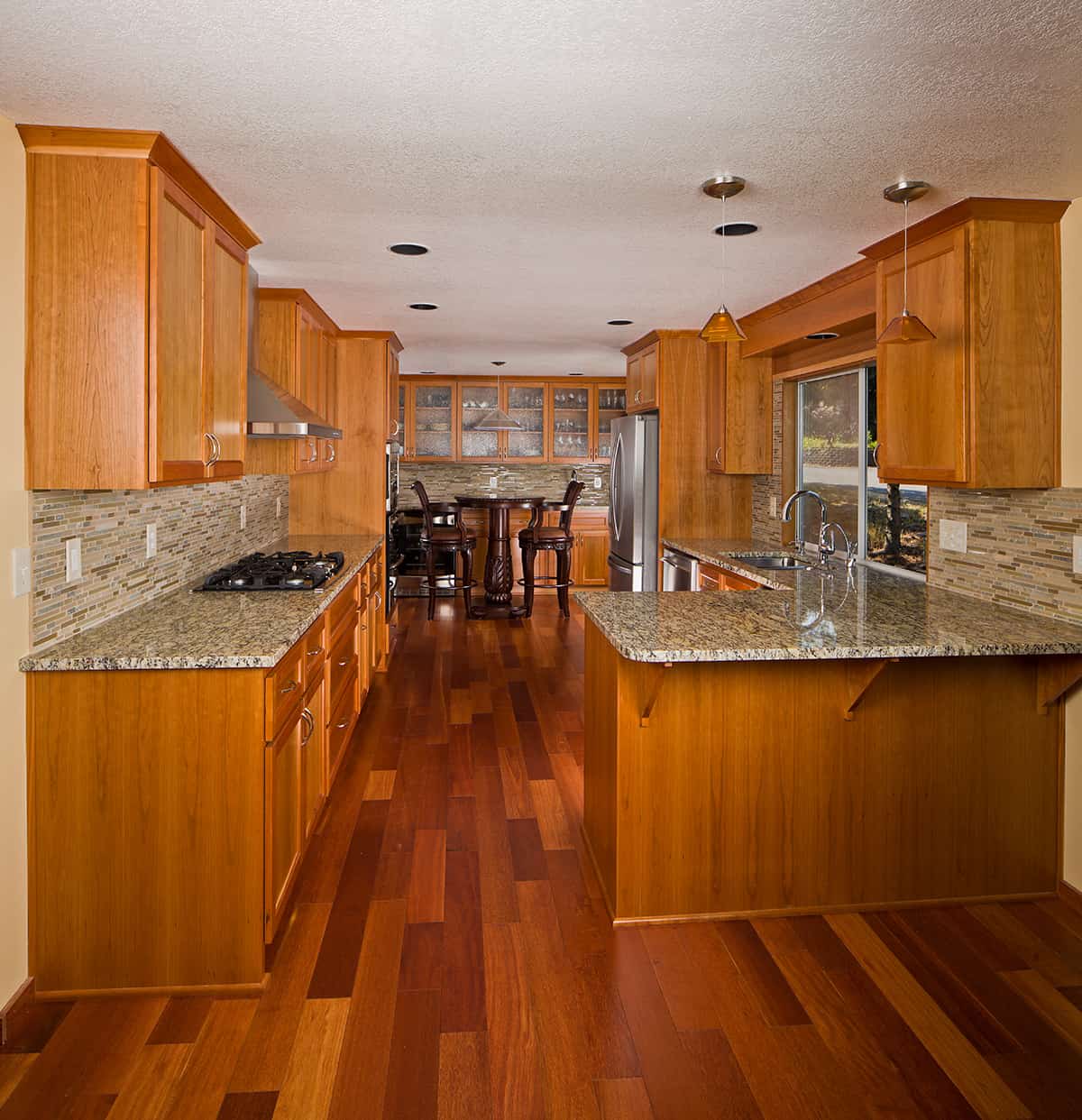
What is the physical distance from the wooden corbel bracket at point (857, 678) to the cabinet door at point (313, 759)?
170 centimetres

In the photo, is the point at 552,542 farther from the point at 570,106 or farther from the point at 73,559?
the point at 570,106

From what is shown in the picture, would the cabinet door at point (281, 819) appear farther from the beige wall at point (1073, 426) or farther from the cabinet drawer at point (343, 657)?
the beige wall at point (1073, 426)

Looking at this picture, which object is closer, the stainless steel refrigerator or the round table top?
the stainless steel refrigerator

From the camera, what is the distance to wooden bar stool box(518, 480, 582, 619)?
7859 millimetres

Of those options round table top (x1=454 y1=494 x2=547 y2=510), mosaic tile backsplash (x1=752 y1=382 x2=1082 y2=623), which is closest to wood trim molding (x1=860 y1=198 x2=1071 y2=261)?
mosaic tile backsplash (x1=752 y1=382 x2=1082 y2=623)

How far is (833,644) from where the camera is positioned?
243 centimetres

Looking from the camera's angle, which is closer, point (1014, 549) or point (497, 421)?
point (1014, 549)

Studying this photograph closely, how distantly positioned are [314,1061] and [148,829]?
71 cm

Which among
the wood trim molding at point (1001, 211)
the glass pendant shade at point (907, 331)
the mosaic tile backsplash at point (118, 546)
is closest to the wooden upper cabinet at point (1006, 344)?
the wood trim molding at point (1001, 211)

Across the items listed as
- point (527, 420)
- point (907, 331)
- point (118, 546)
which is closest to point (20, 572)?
point (118, 546)

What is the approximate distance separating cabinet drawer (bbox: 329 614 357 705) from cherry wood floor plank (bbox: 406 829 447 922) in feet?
2.23

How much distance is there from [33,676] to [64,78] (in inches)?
55.5

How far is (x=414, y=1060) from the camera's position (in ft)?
6.57

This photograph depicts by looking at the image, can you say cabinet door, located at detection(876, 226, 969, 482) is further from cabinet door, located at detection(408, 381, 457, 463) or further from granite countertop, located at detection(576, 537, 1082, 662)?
cabinet door, located at detection(408, 381, 457, 463)
